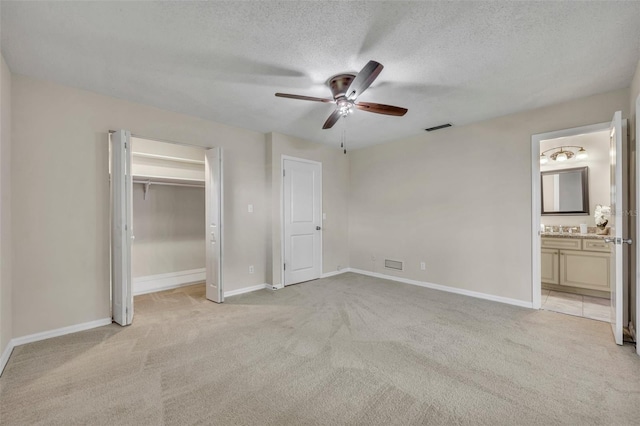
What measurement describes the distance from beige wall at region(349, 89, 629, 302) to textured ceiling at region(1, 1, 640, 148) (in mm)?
442

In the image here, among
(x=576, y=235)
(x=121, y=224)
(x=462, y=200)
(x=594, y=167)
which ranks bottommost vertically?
(x=576, y=235)

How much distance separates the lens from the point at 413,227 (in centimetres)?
484

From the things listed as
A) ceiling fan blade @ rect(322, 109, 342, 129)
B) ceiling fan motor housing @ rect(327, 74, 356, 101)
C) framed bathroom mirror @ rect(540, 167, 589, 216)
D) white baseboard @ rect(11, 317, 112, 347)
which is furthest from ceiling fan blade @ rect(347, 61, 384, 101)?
framed bathroom mirror @ rect(540, 167, 589, 216)

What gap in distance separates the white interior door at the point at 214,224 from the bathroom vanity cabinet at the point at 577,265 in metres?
4.86

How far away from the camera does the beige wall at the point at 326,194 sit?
4566 mm

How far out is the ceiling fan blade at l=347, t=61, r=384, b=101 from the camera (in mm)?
2017

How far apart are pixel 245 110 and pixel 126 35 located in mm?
1580

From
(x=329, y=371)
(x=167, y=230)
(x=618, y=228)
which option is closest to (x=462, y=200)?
(x=618, y=228)

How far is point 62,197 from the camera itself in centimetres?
287

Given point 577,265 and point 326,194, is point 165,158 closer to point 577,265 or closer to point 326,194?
point 326,194

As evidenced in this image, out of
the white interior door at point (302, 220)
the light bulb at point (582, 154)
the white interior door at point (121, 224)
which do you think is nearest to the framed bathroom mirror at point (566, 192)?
the light bulb at point (582, 154)

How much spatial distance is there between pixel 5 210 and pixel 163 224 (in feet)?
7.79

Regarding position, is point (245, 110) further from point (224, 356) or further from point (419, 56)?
point (224, 356)

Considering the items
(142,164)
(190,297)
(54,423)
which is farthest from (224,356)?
(142,164)
